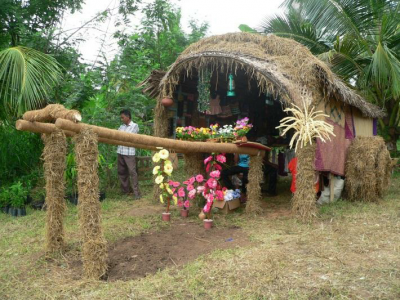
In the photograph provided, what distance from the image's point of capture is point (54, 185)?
14.7 ft

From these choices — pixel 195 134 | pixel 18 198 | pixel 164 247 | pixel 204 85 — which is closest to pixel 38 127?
pixel 164 247

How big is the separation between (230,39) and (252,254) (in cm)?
495

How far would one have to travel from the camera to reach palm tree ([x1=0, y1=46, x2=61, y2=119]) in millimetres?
6066

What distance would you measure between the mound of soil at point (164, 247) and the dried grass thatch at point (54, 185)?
0.72 m

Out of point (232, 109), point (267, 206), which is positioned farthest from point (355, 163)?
point (232, 109)

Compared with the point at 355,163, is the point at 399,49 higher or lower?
higher

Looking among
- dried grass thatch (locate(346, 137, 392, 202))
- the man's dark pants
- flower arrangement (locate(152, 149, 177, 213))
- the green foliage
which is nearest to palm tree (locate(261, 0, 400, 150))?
dried grass thatch (locate(346, 137, 392, 202))

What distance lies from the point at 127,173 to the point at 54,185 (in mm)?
3801

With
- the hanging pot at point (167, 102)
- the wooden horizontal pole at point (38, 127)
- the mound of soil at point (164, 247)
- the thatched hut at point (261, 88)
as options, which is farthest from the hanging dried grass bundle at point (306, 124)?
the wooden horizontal pole at point (38, 127)

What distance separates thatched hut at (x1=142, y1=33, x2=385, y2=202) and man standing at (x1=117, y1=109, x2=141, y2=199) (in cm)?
64

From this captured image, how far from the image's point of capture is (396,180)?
10.9 m

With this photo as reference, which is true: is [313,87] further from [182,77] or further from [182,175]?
[182,175]

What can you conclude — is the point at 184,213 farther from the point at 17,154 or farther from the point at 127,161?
the point at 17,154

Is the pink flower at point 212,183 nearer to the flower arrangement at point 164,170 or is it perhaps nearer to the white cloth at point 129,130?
the flower arrangement at point 164,170
